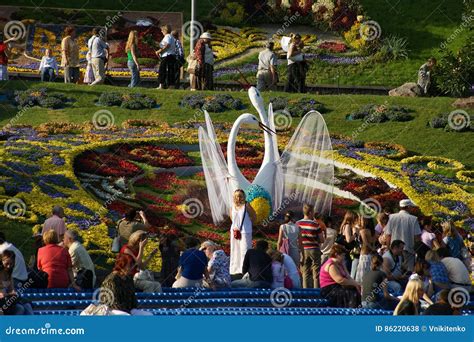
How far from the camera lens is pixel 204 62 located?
44781 millimetres

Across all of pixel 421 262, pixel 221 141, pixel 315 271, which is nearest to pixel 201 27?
pixel 221 141

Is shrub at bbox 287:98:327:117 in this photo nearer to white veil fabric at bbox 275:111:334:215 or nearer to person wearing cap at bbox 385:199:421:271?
white veil fabric at bbox 275:111:334:215

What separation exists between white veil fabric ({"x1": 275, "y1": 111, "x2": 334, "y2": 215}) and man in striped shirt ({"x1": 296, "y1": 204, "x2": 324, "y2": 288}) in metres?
6.64

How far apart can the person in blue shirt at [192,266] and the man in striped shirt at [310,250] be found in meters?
3.14

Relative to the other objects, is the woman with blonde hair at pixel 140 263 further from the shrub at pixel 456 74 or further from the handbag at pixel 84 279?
the shrub at pixel 456 74

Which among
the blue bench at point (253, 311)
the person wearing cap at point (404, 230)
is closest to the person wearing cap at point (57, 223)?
the blue bench at point (253, 311)

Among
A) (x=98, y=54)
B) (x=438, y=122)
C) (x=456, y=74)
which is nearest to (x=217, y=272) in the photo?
(x=438, y=122)

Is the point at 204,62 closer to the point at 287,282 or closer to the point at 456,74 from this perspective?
the point at 456,74

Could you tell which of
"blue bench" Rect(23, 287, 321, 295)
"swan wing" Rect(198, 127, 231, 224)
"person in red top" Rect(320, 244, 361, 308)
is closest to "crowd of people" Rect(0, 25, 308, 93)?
"swan wing" Rect(198, 127, 231, 224)

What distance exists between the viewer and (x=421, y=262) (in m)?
25.4

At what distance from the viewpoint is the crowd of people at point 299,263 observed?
80.8ft

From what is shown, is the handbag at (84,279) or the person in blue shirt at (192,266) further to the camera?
the person in blue shirt at (192,266)

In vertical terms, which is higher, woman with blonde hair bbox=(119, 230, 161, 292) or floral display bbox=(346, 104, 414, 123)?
floral display bbox=(346, 104, 414, 123)

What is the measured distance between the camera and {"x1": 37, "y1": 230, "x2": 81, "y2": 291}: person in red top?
81.9 ft
